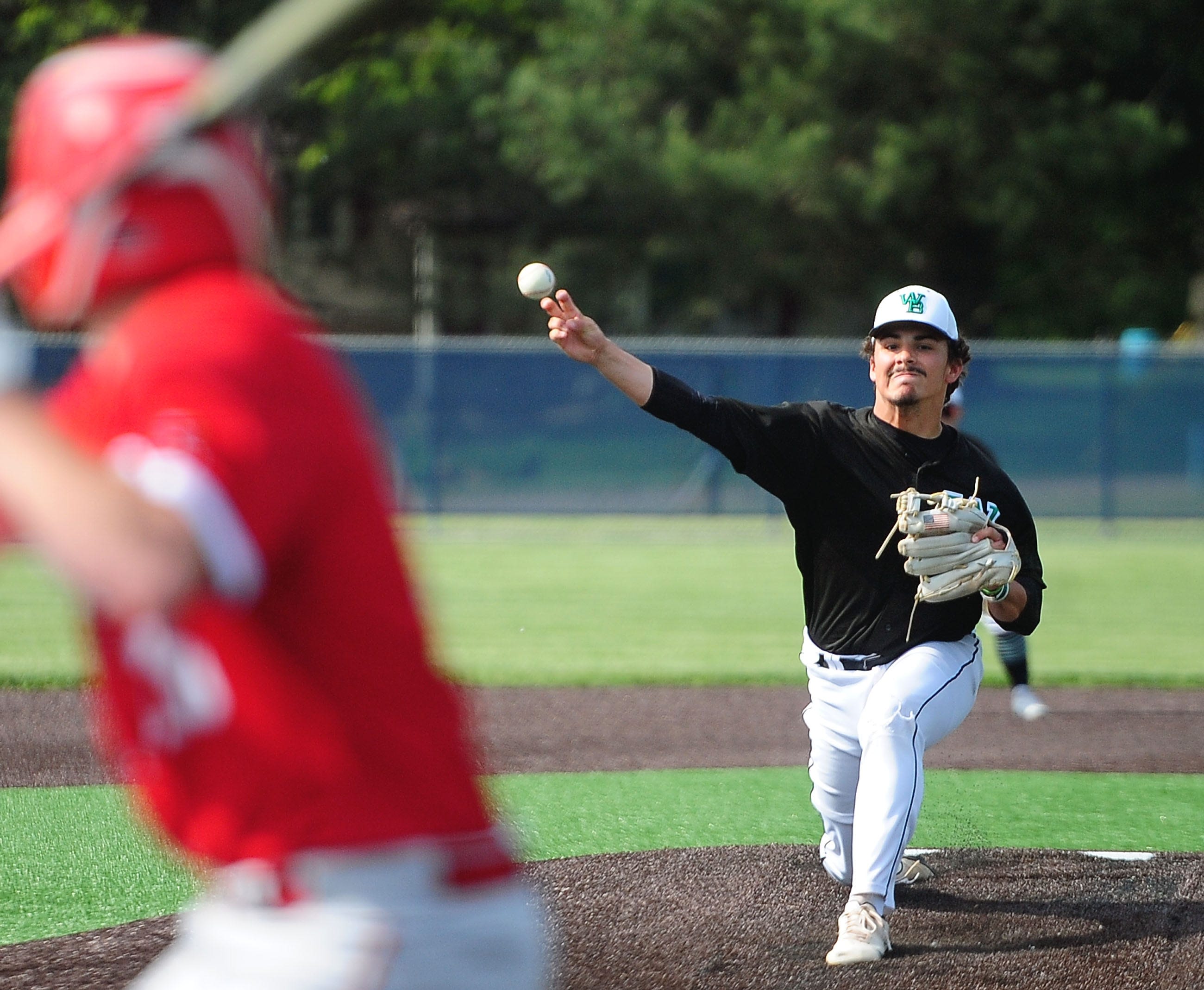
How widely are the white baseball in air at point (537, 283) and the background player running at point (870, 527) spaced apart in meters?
0.20

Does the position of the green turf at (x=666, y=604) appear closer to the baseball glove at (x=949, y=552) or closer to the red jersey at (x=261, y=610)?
the baseball glove at (x=949, y=552)

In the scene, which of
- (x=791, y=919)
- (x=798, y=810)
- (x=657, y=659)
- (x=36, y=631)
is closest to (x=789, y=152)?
(x=657, y=659)

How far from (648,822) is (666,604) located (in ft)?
23.3

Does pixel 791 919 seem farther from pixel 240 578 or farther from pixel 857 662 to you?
pixel 240 578

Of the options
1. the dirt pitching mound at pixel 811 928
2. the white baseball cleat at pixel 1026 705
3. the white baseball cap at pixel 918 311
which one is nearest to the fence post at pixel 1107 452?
the white baseball cleat at pixel 1026 705

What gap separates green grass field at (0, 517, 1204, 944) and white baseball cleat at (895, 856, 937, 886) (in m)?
0.56

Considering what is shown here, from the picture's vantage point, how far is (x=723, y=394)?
19.2 metres

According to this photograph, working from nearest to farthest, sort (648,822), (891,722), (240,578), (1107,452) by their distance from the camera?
(240,578), (891,722), (648,822), (1107,452)

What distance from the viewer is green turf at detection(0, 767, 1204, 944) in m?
5.01

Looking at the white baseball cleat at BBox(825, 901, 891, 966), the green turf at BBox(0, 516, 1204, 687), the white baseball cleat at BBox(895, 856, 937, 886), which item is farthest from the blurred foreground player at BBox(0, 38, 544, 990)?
the green turf at BBox(0, 516, 1204, 687)

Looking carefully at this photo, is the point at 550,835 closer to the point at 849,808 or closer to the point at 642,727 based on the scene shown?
the point at 849,808

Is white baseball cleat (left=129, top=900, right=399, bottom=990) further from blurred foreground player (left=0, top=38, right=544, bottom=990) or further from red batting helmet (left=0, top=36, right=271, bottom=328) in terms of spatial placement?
red batting helmet (left=0, top=36, right=271, bottom=328)

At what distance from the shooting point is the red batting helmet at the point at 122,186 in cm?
168

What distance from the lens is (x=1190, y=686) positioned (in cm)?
978
